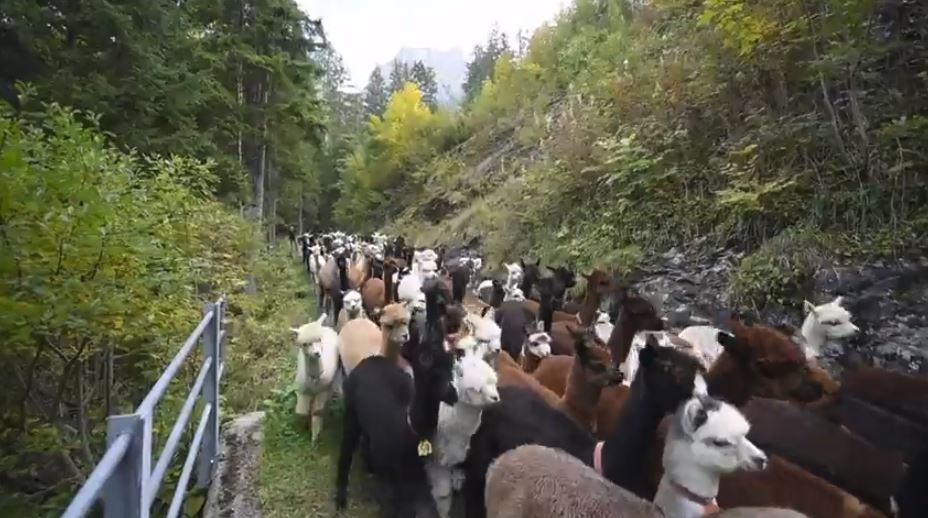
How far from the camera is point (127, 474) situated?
84.1 inches

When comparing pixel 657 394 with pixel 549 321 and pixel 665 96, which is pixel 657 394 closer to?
pixel 549 321

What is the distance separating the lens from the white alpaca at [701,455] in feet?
10.9

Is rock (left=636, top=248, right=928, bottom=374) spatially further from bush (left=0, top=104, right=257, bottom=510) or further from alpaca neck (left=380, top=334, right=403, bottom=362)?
bush (left=0, top=104, right=257, bottom=510)

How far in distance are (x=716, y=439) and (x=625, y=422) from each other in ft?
2.51

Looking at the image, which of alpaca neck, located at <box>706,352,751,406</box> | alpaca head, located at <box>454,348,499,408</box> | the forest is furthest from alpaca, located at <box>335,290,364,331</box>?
alpaca neck, located at <box>706,352,751,406</box>

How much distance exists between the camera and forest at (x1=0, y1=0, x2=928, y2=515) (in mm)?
4598

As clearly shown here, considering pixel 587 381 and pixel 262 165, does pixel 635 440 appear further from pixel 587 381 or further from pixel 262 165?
pixel 262 165

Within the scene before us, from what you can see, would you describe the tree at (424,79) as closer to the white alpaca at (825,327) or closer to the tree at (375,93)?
the tree at (375,93)

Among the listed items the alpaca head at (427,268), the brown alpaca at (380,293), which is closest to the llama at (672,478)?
the brown alpaca at (380,293)

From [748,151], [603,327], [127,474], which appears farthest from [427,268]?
[127,474]

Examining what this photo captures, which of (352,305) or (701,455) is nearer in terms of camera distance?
(701,455)

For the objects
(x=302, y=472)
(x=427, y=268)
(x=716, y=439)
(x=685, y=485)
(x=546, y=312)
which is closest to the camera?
(x=716, y=439)

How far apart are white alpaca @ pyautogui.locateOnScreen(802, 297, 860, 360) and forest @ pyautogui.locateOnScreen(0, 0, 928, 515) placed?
2002 millimetres

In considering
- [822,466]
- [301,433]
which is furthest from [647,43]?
[822,466]
